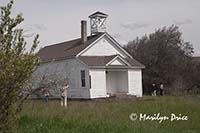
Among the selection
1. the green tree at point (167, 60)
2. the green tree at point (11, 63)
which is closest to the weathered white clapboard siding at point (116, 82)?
the green tree at point (167, 60)

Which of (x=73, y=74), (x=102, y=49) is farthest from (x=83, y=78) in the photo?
(x=102, y=49)

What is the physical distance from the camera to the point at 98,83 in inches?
1321

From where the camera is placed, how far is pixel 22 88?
13.9ft

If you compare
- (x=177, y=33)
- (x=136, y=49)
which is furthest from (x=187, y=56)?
(x=136, y=49)

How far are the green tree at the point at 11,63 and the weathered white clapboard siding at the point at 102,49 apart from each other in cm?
3115

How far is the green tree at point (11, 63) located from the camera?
13.0 feet

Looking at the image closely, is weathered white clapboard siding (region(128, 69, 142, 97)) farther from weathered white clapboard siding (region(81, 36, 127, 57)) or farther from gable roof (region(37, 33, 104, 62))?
gable roof (region(37, 33, 104, 62))

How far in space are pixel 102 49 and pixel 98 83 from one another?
411cm

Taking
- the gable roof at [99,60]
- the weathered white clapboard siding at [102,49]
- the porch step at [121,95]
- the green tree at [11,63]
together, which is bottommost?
the porch step at [121,95]

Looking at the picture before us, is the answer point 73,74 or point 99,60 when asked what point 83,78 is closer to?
point 73,74

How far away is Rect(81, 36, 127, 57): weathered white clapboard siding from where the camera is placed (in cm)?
3584

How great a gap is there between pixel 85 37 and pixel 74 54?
2.87 meters

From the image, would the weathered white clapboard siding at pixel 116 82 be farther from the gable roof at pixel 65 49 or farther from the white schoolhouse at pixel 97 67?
the gable roof at pixel 65 49

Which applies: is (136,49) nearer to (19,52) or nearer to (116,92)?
(116,92)
